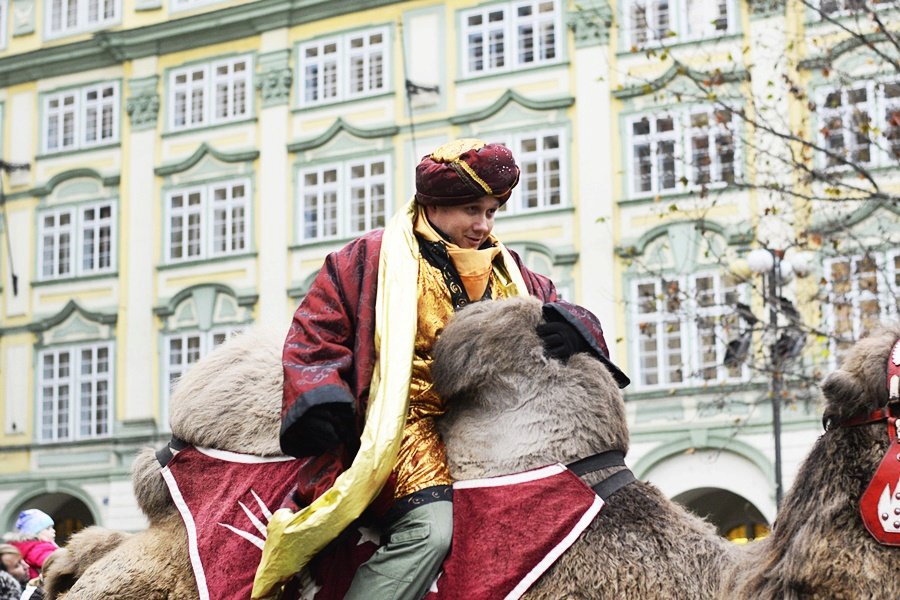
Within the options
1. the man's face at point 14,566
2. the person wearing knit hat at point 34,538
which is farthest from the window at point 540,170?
the person wearing knit hat at point 34,538

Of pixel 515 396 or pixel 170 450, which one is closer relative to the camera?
pixel 515 396

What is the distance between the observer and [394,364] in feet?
13.4

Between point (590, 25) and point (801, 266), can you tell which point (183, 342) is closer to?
point (590, 25)

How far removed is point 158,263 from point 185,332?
177cm

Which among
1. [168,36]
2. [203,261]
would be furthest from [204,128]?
[203,261]

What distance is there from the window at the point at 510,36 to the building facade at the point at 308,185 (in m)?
0.05

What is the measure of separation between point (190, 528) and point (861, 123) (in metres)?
11.6

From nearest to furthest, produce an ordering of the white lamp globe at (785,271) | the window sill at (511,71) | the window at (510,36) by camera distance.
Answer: the white lamp globe at (785,271), the window sill at (511,71), the window at (510,36)

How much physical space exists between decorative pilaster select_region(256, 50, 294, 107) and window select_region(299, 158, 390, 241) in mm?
1863

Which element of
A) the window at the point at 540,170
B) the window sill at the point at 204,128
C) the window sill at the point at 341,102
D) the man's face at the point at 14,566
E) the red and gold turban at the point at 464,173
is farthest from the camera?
the window sill at the point at 204,128

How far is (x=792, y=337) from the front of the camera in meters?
17.6

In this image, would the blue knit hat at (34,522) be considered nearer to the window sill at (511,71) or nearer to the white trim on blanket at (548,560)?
the white trim on blanket at (548,560)

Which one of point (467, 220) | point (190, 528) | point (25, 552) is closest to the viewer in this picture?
point (467, 220)

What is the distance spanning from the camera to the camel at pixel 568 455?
10.7 ft
